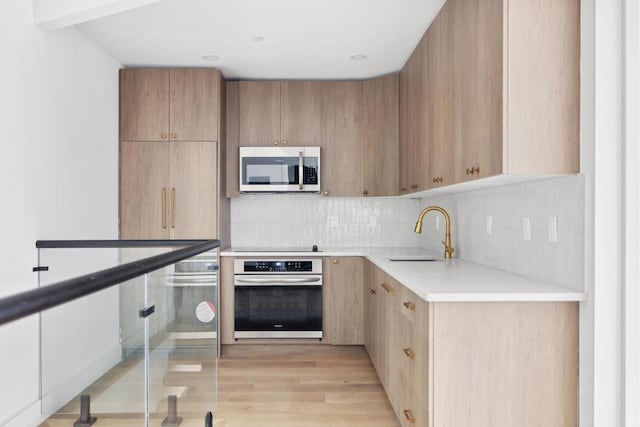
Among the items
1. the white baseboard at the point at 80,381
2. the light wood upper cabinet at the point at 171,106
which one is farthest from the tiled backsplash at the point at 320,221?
the white baseboard at the point at 80,381

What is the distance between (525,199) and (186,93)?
281cm

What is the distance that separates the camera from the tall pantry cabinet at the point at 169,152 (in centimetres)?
399

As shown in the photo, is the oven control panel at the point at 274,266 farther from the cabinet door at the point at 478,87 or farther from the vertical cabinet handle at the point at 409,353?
the cabinet door at the point at 478,87

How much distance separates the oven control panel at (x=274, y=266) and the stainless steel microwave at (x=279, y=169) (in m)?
0.64

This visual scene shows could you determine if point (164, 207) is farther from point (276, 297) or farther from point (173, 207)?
point (276, 297)

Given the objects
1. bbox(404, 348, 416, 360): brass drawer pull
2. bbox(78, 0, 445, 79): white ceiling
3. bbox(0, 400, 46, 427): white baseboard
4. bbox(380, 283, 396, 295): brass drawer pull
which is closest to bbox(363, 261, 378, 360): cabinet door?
bbox(380, 283, 396, 295): brass drawer pull

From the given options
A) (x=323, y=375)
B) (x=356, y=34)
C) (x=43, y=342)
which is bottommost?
(x=323, y=375)

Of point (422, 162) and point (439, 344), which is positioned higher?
point (422, 162)

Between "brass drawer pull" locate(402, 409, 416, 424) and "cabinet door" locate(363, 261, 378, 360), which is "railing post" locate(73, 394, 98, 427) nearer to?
"brass drawer pull" locate(402, 409, 416, 424)

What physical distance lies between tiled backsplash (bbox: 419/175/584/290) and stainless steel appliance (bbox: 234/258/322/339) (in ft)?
4.22
